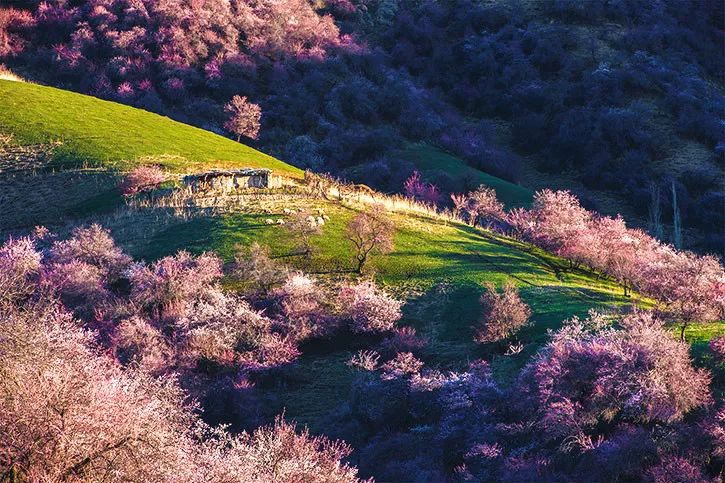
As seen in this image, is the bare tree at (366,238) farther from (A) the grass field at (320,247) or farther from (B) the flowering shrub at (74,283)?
(B) the flowering shrub at (74,283)

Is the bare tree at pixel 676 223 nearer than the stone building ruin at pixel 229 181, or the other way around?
the stone building ruin at pixel 229 181

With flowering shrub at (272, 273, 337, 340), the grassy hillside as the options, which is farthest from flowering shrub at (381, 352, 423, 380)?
the grassy hillside

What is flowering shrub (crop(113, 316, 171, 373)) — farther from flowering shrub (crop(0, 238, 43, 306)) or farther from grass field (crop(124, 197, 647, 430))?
flowering shrub (crop(0, 238, 43, 306))

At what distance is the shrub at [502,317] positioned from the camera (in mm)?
30228

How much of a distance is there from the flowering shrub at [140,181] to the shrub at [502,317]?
2139 centimetres

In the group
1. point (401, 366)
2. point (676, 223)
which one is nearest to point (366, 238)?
point (401, 366)

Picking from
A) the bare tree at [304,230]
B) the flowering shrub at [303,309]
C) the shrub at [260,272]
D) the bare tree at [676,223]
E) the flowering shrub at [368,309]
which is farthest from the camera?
the bare tree at [676,223]

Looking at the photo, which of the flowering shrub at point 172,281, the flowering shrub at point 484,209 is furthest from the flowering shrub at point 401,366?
the flowering shrub at point 484,209

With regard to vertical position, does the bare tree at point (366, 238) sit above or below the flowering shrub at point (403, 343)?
above

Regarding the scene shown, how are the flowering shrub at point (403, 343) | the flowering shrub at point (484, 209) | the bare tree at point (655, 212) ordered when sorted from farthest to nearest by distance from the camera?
the bare tree at point (655, 212), the flowering shrub at point (484, 209), the flowering shrub at point (403, 343)

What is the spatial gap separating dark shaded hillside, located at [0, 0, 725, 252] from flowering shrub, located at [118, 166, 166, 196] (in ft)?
86.1

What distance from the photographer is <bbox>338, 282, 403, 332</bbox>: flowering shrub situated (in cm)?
3156

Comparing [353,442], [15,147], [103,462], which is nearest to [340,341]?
[353,442]

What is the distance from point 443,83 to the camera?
10006 cm
